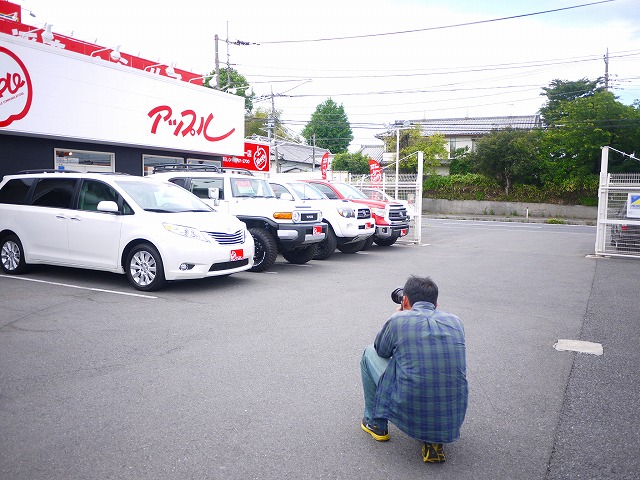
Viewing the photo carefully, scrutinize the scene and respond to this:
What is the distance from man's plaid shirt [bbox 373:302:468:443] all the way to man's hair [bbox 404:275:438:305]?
0.11m

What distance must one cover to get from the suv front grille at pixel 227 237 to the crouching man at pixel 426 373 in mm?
5982

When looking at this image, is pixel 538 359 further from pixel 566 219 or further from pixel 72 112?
pixel 566 219

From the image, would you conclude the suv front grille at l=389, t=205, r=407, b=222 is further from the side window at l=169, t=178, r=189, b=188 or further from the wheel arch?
the wheel arch

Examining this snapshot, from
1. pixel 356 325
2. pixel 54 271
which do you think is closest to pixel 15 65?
pixel 54 271

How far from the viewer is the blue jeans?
390 centimetres

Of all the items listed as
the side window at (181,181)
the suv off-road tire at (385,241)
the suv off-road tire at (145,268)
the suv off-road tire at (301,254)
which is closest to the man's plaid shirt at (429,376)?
the suv off-road tire at (145,268)

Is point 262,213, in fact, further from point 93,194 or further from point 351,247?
point 351,247

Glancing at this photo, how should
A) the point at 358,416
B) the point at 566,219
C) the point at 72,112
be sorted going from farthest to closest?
the point at 566,219 → the point at 72,112 → the point at 358,416

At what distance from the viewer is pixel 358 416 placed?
445cm

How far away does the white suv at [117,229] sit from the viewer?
9008 millimetres

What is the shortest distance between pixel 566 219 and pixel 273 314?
112 feet

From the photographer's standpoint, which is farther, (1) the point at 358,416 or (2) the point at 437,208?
(2) the point at 437,208

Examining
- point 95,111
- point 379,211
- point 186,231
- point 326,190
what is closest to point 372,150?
point 379,211

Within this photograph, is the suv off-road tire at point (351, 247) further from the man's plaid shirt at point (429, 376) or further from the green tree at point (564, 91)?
the green tree at point (564, 91)
